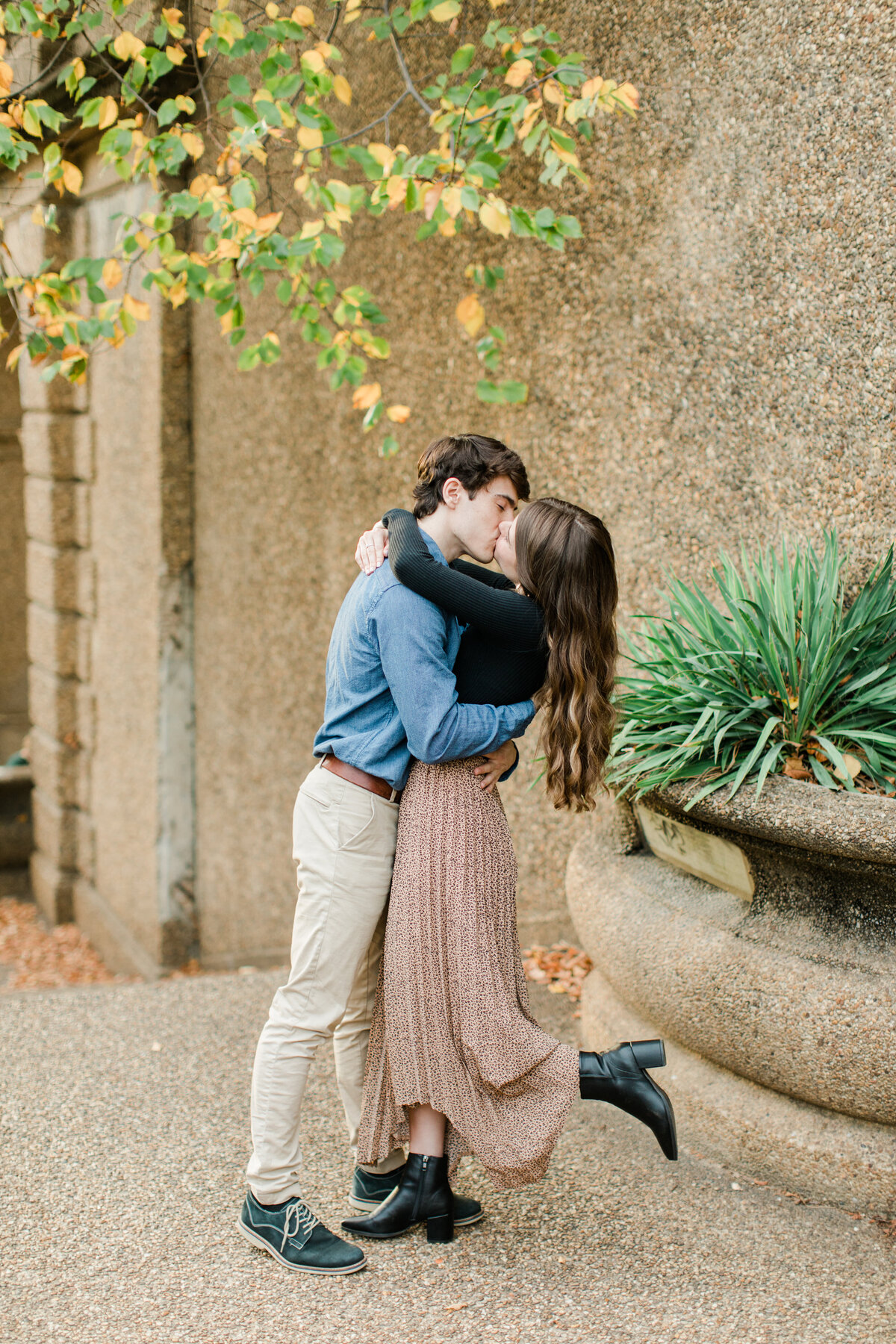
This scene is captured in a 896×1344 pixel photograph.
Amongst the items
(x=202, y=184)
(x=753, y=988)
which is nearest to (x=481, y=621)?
(x=753, y=988)

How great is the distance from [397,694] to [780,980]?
1155 millimetres

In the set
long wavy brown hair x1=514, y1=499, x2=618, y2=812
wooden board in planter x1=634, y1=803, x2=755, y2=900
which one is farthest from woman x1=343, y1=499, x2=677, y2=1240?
wooden board in planter x1=634, y1=803, x2=755, y2=900

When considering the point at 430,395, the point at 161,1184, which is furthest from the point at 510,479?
the point at 430,395

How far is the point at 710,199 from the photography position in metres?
3.62

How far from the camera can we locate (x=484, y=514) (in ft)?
8.52

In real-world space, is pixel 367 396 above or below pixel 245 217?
below

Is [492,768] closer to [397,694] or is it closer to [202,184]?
[397,694]

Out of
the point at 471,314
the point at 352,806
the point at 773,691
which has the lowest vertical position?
the point at 352,806

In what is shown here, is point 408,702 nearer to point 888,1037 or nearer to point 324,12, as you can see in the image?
point 888,1037

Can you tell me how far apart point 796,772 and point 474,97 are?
7.75ft

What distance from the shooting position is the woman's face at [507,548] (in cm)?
256

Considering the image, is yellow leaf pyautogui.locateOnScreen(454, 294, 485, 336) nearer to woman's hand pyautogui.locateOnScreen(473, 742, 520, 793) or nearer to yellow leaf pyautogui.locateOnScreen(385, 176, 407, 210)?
yellow leaf pyautogui.locateOnScreen(385, 176, 407, 210)

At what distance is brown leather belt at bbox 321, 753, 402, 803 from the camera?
2.58m

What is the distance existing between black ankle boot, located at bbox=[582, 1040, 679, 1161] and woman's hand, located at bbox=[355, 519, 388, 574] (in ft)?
3.96
